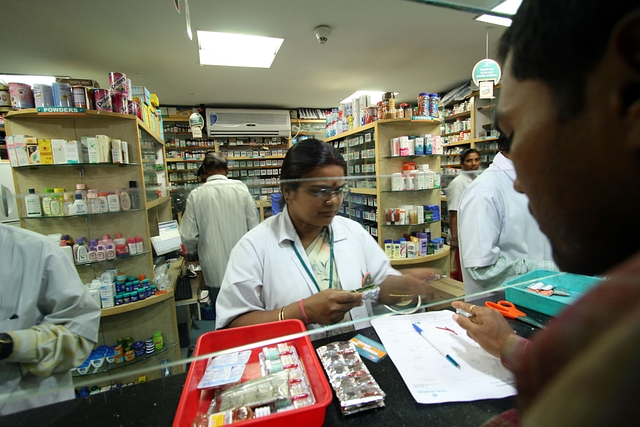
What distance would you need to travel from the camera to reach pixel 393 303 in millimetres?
1184

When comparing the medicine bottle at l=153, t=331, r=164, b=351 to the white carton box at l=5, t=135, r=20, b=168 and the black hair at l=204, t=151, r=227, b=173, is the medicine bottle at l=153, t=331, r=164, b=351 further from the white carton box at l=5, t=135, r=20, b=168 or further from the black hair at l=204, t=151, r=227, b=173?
the black hair at l=204, t=151, r=227, b=173

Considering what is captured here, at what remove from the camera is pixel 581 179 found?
0.27 metres

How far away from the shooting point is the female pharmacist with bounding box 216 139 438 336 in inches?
44.1

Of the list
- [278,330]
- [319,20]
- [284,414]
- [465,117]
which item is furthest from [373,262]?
[465,117]

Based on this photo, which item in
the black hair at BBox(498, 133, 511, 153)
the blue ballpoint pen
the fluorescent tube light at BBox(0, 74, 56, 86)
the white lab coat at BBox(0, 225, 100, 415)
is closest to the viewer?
the black hair at BBox(498, 133, 511, 153)

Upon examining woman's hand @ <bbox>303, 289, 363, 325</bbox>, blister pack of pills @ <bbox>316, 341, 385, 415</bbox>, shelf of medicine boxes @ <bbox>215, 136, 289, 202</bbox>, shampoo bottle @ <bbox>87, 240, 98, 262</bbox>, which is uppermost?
shelf of medicine boxes @ <bbox>215, 136, 289, 202</bbox>

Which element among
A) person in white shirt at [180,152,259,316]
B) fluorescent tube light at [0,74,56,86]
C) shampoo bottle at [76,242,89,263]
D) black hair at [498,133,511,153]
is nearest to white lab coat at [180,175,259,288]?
person in white shirt at [180,152,259,316]

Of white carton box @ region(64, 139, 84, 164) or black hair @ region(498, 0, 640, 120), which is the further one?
white carton box @ region(64, 139, 84, 164)

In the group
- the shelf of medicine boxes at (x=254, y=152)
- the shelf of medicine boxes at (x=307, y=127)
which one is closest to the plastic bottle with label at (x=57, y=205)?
the shelf of medicine boxes at (x=254, y=152)

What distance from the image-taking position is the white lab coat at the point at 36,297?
3.27ft

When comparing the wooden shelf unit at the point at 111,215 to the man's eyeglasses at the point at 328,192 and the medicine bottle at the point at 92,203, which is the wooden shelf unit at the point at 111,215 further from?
the man's eyeglasses at the point at 328,192

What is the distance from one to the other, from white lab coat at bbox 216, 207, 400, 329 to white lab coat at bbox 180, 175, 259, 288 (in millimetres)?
94

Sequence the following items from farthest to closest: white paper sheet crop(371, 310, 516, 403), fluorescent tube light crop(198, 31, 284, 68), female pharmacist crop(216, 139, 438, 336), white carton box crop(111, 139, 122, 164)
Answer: fluorescent tube light crop(198, 31, 284, 68) < white carton box crop(111, 139, 122, 164) < female pharmacist crop(216, 139, 438, 336) < white paper sheet crop(371, 310, 516, 403)

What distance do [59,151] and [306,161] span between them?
5.58 feet
